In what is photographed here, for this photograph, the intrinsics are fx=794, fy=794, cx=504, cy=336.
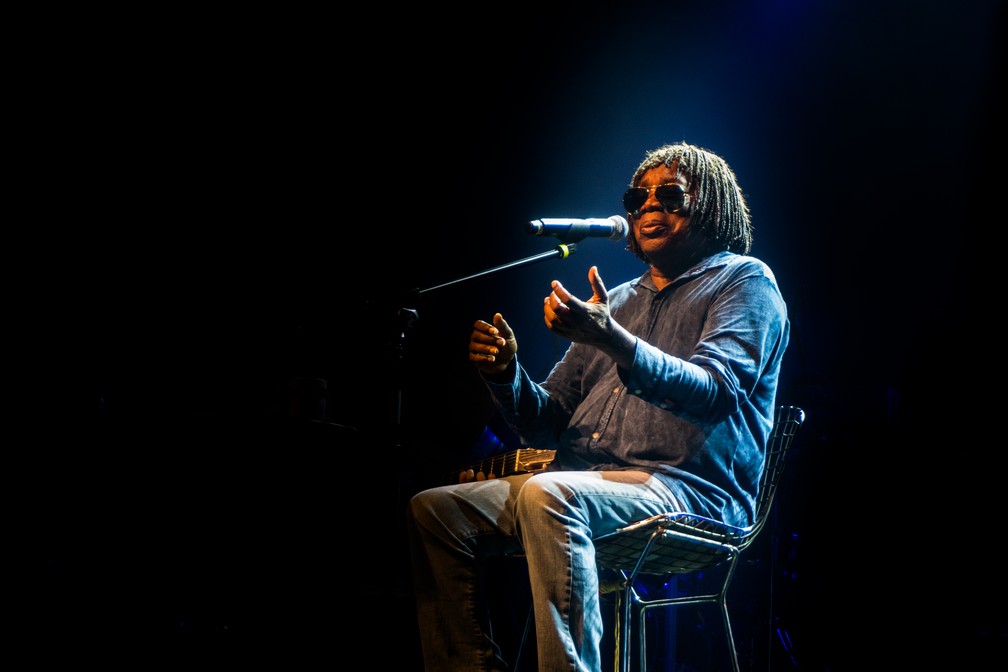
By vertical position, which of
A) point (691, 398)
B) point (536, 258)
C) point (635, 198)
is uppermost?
point (635, 198)

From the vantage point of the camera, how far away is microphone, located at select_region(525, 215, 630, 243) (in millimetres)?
2414

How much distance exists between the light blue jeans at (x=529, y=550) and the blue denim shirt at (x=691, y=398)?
0.17 m

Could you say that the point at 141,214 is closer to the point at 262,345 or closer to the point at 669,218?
the point at 262,345

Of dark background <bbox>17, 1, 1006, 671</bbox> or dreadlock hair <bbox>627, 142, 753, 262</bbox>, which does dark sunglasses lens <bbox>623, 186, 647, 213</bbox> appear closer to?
dreadlock hair <bbox>627, 142, 753, 262</bbox>

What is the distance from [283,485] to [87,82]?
281 centimetres

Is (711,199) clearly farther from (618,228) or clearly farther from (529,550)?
(529,550)

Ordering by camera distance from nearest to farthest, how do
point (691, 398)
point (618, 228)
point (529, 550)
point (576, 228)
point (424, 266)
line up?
point (529, 550), point (691, 398), point (576, 228), point (618, 228), point (424, 266)

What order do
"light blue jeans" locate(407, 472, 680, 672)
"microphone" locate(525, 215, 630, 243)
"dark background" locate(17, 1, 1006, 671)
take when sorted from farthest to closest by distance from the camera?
"dark background" locate(17, 1, 1006, 671), "microphone" locate(525, 215, 630, 243), "light blue jeans" locate(407, 472, 680, 672)

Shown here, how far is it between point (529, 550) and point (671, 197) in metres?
1.45

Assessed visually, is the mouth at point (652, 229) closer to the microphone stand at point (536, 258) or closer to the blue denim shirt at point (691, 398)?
the blue denim shirt at point (691, 398)

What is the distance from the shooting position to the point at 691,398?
2.17 m

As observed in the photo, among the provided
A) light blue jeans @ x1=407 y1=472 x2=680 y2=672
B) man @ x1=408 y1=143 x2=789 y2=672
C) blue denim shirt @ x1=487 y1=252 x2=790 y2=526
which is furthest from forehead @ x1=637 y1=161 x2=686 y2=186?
light blue jeans @ x1=407 y1=472 x2=680 y2=672

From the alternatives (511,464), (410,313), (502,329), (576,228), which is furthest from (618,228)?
(511,464)

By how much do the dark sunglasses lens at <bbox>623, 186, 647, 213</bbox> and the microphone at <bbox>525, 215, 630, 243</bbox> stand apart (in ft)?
1.18
